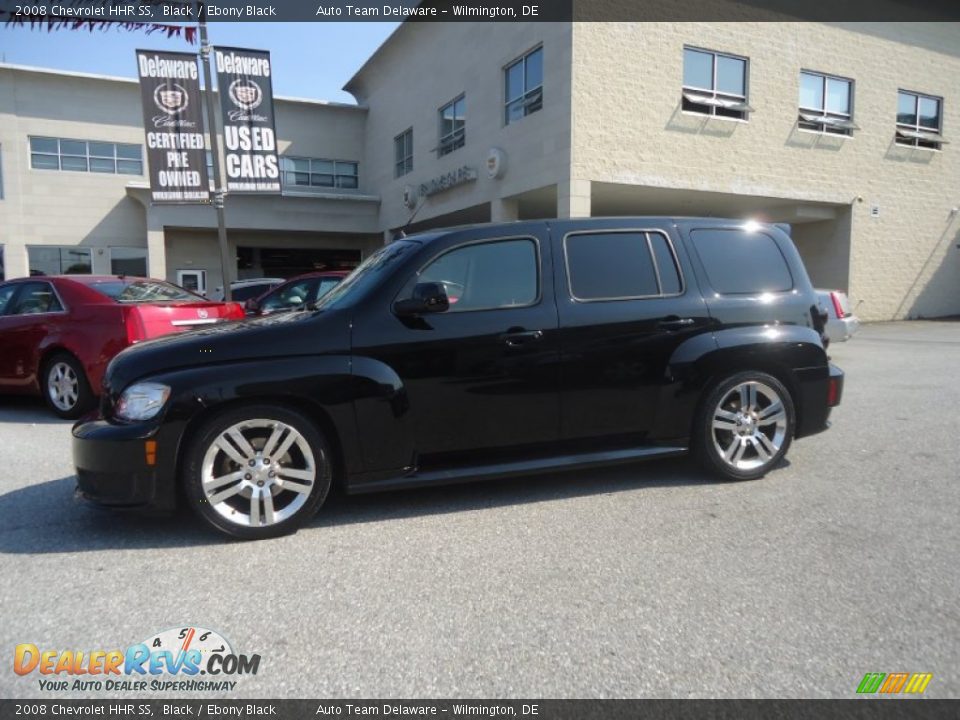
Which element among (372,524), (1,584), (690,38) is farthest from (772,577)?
(690,38)

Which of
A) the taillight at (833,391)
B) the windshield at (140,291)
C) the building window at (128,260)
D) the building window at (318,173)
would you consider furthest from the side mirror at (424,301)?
the building window at (318,173)

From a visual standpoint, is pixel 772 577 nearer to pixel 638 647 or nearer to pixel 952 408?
pixel 638 647

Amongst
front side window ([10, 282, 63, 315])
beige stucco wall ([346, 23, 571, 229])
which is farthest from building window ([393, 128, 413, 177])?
front side window ([10, 282, 63, 315])

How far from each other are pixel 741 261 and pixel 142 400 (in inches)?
158

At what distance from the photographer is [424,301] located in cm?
360

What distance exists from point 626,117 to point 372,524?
561 inches

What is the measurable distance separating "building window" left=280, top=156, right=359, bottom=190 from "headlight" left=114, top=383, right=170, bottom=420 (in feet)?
86.6

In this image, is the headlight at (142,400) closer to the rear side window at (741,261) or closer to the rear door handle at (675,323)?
the rear door handle at (675,323)

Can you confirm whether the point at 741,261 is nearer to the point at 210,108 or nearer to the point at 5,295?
the point at 5,295

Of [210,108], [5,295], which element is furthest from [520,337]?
[210,108]

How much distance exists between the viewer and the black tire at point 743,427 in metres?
4.30

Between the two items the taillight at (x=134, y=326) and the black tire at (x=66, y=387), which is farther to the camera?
the black tire at (x=66, y=387)

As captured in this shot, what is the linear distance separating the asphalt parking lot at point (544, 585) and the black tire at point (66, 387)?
2147 millimetres

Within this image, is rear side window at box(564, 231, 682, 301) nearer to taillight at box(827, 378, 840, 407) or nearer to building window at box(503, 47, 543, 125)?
taillight at box(827, 378, 840, 407)
